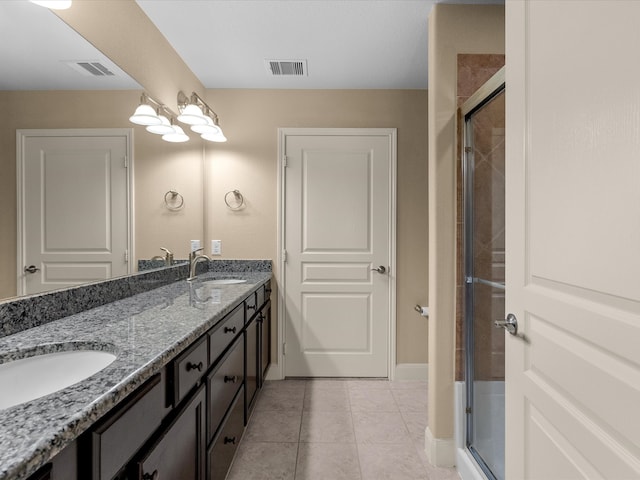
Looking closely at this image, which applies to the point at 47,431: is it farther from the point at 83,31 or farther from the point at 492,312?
the point at 83,31

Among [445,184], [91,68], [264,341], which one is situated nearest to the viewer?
[91,68]

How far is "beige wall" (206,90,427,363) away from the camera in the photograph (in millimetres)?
2768

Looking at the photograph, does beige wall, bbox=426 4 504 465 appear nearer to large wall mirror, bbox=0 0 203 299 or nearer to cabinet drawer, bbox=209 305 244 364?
cabinet drawer, bbox=209 305 244 364

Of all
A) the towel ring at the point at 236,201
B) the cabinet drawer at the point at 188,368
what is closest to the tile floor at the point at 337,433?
the cabinet drawer at the point at 188,368

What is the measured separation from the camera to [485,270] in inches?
62.6

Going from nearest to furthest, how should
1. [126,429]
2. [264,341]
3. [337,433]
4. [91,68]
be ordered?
[126,429], [91,68], [337,433], [264,341]

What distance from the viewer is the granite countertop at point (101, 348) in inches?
20.4

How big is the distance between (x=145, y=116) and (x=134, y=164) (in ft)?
0.96

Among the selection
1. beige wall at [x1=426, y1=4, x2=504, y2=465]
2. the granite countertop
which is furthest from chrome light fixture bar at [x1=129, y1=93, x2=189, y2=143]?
beige wall at [x1=426, y1=4, x2=504, y2=465]

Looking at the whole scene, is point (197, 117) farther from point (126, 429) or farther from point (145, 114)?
point (126, 429)

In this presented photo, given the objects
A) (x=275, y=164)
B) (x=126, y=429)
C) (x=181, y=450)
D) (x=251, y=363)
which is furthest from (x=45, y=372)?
(x=275, y=164)

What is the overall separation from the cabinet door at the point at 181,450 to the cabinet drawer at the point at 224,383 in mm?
82

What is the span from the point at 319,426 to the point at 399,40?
2536 millimetres

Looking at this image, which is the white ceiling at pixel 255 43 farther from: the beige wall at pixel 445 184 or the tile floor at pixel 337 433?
the tile floor at pixel 337 433
